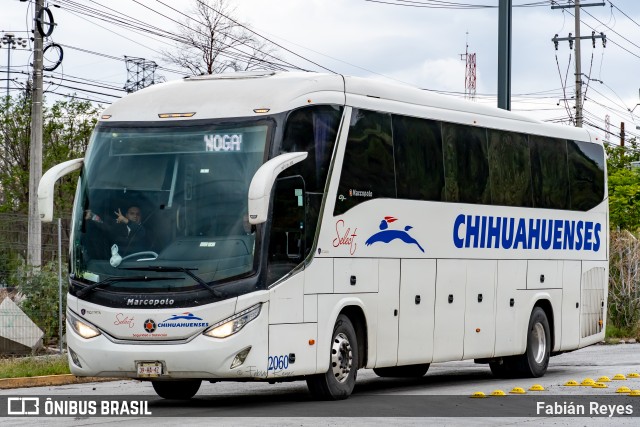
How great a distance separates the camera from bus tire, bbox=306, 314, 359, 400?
1609 cm

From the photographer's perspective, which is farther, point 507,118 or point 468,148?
point 507,118

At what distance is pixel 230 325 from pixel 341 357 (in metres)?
2.19

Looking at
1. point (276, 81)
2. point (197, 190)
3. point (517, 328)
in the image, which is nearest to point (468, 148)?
point (517, 328)

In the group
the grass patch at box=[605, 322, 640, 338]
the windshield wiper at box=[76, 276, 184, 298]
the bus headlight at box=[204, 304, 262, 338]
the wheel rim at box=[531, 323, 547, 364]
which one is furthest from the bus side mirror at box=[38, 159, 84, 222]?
the grass patch at box=[605, 322, 640, 338]

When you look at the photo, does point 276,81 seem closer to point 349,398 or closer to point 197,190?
point 197,190

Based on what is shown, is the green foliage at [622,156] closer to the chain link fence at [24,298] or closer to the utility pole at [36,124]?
the utility pole at [36,124]

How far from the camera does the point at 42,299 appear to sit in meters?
24.9

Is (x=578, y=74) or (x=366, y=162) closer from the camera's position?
(x=366, y=162)

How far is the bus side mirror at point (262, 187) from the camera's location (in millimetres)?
14156

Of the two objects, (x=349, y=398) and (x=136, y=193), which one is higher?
(x=136, y=193)

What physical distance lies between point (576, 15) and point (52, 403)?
152 ft

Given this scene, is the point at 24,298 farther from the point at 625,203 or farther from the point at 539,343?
the point at 625,203

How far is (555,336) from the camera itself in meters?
22.1

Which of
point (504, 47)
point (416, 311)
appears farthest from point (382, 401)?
point (504, 47)
